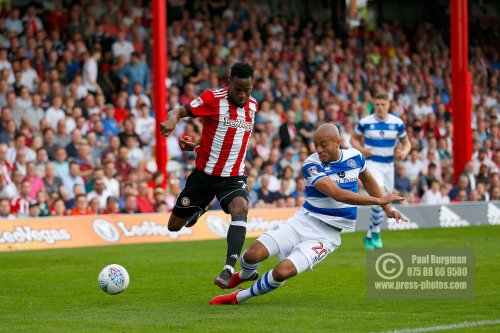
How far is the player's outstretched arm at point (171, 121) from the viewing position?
10023 mm

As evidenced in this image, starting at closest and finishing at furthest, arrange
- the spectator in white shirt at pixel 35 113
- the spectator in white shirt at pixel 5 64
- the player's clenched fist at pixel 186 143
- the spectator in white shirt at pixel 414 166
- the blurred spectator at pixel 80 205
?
the player's clenched fist at pixel 186 143
the blurred spectator at pixel 80 205
the spectator in white shirt at pixel 35 113
the spectator in white shirt at pixel 5 64
the spectator in white shirt at pixel 414 166

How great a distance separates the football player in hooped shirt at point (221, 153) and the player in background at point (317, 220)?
1.22 m

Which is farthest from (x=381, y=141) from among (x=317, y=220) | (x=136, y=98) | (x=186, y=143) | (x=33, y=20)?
(x=33, y=20)

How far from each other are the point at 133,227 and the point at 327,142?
909cm

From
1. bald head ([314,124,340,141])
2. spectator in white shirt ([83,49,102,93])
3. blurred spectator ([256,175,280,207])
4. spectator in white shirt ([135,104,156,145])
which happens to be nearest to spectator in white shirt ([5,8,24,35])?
spectator in white shirt ([83,49,102,93])

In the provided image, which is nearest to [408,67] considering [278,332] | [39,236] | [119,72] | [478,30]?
[478,30]

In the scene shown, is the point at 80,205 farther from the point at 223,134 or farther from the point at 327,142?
the point at 327,142

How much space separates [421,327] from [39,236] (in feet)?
32.7

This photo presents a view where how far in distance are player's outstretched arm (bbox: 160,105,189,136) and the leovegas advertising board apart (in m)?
6.54

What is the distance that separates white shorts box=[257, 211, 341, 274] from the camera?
922cm

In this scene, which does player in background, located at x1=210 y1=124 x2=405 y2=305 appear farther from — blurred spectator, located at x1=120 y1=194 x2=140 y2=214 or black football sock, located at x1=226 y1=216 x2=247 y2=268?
blurred spectator, located at x1=120 y1=194 x2=140 y2=214

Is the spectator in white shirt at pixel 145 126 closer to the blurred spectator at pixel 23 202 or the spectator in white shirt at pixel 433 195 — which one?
the blurred spectator at pixel 23 202

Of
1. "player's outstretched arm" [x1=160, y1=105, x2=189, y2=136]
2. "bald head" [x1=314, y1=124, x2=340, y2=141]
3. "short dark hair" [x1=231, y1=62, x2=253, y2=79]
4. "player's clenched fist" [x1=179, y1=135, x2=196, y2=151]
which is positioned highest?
"short dark hair" [x1=231, y1=62, x2=253, y2=79]

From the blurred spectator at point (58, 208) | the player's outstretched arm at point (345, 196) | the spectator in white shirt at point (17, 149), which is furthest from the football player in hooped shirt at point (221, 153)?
the spectator in white shirt at point (17, 149)
